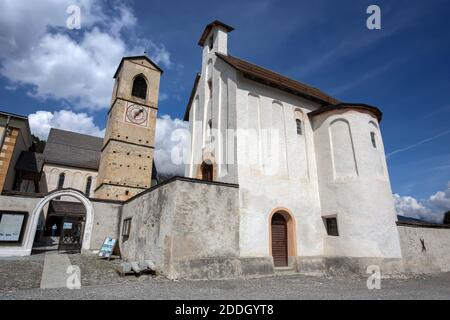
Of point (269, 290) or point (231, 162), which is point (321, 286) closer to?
point (269, 290)

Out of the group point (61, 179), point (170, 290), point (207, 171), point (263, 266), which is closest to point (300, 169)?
point (207, 171)

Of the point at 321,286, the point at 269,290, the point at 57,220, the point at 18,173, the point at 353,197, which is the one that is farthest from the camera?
the point at 57,220

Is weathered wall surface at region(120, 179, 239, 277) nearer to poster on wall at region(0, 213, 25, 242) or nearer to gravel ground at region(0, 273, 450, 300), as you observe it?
gravel ground at region(0, 273, 450, 300)

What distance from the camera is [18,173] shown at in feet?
66.2

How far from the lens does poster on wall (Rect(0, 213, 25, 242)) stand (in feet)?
45.4

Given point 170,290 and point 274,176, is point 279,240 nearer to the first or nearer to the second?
point 274,176

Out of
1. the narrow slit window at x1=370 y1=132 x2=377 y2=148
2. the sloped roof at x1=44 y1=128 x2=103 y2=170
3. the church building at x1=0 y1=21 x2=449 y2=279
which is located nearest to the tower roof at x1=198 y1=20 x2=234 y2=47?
the church building at x1=0 y1=21 x2=449 y2=279

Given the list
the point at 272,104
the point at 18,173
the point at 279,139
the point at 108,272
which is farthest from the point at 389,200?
the point at 18,173

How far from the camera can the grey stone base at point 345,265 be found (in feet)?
35.9

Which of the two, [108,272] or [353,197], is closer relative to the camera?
[108,272]

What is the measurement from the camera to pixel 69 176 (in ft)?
106

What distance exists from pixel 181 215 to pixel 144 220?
372 centimetres

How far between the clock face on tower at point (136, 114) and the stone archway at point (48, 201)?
1387 centimetres

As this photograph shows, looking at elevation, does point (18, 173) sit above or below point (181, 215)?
above
